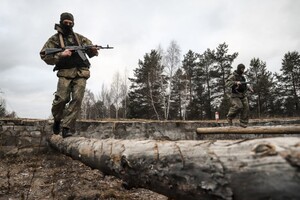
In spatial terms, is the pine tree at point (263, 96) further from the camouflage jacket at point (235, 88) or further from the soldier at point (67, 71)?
the soldier at point (67, 71)

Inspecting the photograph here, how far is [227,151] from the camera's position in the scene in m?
1.13

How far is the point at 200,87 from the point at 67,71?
103 feet

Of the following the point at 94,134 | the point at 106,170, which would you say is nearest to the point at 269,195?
the point at 106,170

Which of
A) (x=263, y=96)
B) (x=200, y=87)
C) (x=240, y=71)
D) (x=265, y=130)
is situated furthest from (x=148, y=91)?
(x=265, y=130)

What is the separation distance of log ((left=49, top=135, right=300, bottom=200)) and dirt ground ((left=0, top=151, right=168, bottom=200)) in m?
0.96

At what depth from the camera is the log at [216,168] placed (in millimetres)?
934

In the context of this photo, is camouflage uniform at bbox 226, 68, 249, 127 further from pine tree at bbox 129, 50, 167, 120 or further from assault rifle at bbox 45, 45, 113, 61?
pine tree at bbox 129, 50, 167, 120

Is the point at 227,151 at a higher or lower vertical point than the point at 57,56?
lower

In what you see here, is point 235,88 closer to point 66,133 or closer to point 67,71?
point 67,71

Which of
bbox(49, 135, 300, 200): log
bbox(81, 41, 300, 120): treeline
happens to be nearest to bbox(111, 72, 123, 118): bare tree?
bbox(81, 41, 300, 120): treeline

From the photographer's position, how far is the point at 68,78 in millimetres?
4113

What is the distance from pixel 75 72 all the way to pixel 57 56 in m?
0.37

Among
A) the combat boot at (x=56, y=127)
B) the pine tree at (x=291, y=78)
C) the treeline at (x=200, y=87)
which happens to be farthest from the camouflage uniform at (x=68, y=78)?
the pine tree at (x=291, y=78)

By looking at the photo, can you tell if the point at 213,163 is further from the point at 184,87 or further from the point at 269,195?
the point at 184,87
